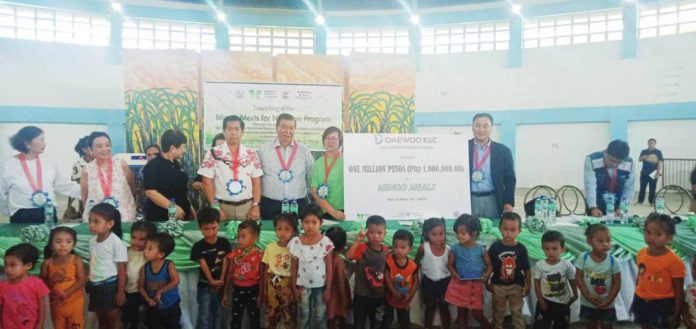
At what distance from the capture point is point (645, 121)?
42.6 feet

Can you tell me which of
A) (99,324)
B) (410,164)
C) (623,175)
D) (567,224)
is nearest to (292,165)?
(410,164)

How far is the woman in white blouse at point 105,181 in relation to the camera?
134 inches

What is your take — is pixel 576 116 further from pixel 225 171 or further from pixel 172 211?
pixel 172 211

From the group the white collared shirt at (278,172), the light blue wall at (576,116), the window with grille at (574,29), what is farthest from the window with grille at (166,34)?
the white collared shirt at (278,172)

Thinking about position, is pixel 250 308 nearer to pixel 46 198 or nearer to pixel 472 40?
pixel 46 198

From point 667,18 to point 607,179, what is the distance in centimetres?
1237

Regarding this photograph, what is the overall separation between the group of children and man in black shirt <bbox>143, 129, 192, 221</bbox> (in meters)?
0.52

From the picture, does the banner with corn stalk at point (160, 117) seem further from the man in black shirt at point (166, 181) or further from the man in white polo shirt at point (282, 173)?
the man in white polo shirt at point (282, 173)

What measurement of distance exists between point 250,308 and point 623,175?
10.7 ft

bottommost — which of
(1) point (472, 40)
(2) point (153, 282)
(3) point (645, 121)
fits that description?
(2) point (153, 282)

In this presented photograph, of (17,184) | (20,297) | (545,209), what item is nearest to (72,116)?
(17,184)

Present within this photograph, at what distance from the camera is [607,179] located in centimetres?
390

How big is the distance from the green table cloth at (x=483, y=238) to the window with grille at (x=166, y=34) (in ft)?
40.5

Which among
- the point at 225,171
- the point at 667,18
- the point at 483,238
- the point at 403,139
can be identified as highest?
the point at 667,18
